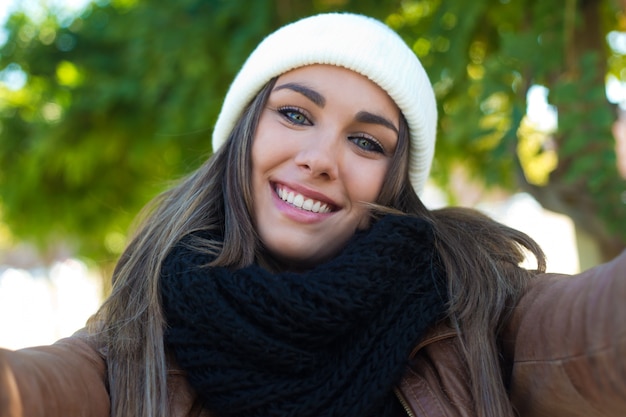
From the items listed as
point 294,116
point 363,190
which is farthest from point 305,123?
point 363,190

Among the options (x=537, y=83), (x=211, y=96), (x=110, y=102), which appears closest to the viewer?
(x=537, y=83)

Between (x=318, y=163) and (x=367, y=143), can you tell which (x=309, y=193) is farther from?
(x=367, y=143)

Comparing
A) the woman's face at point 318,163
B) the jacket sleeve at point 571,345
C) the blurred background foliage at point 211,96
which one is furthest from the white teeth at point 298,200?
the blurred background foliage at point 211,96

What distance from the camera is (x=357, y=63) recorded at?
80.6 inches

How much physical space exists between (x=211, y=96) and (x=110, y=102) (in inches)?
32.3

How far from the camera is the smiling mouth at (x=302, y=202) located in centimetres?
200

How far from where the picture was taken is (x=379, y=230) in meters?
1.90

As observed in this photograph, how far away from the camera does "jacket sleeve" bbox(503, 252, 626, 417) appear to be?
4.57 feet

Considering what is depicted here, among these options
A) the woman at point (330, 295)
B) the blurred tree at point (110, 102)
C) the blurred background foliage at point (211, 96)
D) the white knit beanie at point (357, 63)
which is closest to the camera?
the woman at point (330, 295)

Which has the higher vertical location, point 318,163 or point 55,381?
point 318,163

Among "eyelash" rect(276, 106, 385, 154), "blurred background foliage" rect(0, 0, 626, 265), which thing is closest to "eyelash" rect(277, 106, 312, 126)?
"eyelash" rect(276, 106, 385, 154)

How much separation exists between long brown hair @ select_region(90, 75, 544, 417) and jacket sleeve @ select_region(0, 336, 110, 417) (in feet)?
0.18

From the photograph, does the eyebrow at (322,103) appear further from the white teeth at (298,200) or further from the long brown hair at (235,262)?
the white teeth at (298,200)

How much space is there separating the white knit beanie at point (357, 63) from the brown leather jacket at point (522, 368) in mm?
637
